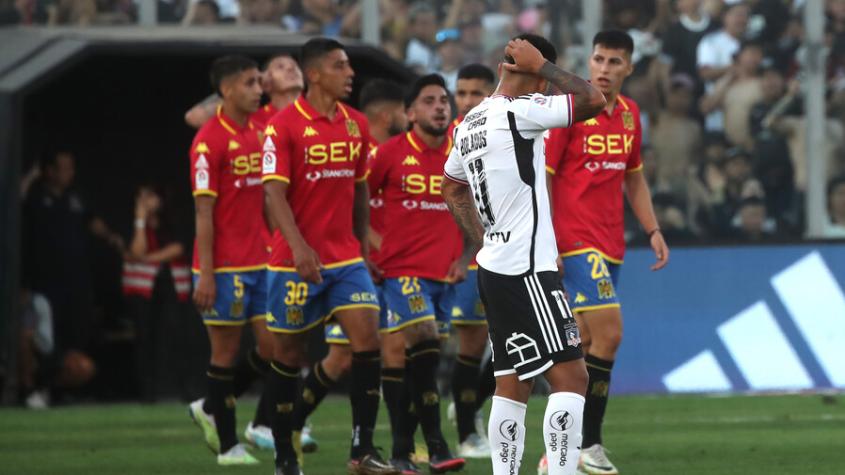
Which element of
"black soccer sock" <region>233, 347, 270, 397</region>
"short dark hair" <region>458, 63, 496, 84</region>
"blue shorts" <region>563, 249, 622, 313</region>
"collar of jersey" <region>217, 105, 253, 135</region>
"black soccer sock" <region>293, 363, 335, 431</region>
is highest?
"short dark hair" <region>458, 63, 496, 84</region>

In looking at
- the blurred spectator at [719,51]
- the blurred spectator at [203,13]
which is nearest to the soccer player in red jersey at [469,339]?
the blurred spectator at [719,51]

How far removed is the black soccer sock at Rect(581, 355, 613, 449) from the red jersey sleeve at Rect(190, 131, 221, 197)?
2581 millimetres

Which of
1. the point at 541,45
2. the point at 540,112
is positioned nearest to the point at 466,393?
the point at 541,45

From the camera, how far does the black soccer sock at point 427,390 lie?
33.8ft

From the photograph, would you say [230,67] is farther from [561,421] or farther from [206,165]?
[561,421]

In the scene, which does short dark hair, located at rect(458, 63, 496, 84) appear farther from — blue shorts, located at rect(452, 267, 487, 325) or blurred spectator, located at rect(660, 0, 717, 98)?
blurred spectator, located at rect(660, 0, 717, 98)

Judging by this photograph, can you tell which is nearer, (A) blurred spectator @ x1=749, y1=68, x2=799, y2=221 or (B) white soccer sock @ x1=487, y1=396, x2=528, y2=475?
(B) white soccer sock @ x1=487, y1=396, x2=528, y2=475

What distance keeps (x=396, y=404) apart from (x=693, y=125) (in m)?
8.13

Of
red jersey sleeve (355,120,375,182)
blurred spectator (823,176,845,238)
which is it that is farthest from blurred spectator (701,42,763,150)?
red jersey sleeve (355,120,375,182)

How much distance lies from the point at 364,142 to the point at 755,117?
8.57m

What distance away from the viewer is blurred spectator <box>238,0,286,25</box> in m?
18.5

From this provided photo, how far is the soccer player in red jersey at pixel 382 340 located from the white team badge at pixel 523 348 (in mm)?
2234

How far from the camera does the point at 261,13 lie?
18.5 metres

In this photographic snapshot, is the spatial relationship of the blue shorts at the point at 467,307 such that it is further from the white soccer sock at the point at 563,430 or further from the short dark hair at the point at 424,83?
the white soccer sock at the point at 563,430
